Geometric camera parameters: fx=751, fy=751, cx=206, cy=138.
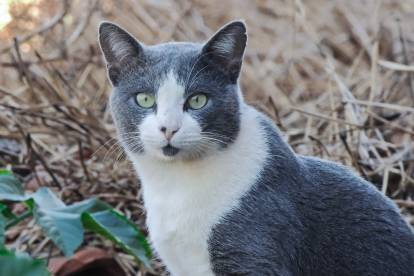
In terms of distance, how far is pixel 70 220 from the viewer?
2.38 meters

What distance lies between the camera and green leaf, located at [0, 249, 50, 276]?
1920 mm

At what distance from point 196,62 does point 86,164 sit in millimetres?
1300

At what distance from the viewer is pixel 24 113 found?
3.11 m

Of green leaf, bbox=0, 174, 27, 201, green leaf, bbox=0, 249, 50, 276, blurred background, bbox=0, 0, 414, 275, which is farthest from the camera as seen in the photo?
blurred background, bbox=0, 0, 414, 275

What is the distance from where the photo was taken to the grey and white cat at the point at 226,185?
2.03 m

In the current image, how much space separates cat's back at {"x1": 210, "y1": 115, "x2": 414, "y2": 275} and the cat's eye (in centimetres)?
35

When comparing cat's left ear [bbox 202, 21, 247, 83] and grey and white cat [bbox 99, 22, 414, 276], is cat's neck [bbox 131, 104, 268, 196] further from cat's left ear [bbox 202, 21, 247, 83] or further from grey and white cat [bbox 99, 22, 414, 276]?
cat's left ear [bbox 202, 21, 247, 83]

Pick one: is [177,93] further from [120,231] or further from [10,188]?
[10,188]

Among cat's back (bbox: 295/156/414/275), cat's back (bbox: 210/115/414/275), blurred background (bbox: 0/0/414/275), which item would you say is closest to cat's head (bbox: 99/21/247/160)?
cat's back (bbox: 210/115/414/275)

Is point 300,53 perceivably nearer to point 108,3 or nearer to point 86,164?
point 108,3

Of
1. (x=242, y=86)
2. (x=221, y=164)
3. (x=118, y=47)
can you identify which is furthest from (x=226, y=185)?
(x=242, y=86)

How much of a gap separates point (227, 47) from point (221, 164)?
1.07 ft

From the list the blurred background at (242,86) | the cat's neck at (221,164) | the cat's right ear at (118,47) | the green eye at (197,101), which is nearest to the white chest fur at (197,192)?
the cat's neck at (221,164)

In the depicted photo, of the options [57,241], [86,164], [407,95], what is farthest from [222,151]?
[407,95]
